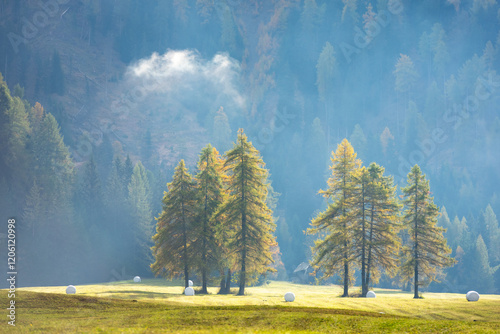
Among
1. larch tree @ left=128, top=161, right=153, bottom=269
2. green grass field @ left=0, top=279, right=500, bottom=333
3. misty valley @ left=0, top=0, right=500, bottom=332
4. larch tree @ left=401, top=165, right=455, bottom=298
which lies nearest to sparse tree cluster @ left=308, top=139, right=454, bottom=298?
larch tree @ left=401, top=165, right=455, bottom=298

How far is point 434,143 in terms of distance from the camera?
179 m

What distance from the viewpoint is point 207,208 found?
→ 49094mm

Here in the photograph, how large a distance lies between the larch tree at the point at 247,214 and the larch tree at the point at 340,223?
5663mm

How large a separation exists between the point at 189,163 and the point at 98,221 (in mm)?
74038

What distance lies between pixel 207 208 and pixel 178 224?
12.1 feet

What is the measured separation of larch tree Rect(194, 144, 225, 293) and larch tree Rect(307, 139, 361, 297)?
35.3 ft

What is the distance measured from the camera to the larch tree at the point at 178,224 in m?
47.4

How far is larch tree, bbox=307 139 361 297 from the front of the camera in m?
47.9

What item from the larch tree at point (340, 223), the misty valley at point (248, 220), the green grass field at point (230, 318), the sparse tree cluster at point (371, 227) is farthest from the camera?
the larch tree at point (340, 223)

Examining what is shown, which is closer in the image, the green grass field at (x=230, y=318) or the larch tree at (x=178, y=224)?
the green grass field at (x=230, y=318)

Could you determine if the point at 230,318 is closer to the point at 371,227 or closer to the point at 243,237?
the point at 243,237

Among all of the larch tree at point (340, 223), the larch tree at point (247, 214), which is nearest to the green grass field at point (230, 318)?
the larch tree at point (340, 223)

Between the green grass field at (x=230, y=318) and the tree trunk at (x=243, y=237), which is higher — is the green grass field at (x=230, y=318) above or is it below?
below

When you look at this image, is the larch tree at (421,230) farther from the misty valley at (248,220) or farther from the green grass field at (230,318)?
the green grass field at (230,318)
